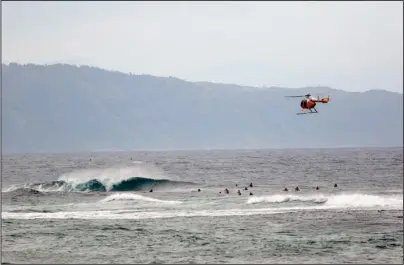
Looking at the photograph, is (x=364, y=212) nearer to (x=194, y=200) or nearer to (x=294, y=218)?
(x=294, y=218)

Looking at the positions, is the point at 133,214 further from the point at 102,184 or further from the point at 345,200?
the point at 102,184

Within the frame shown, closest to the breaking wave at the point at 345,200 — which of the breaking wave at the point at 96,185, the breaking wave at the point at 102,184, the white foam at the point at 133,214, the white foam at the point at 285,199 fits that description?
the white foam at the point at 285,199

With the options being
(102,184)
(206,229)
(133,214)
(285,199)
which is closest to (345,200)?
(285,199)

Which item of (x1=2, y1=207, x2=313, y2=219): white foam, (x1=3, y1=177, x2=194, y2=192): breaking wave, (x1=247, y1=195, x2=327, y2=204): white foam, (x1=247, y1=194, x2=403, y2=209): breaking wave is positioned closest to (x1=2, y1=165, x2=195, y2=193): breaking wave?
(x1=3, y1=177, x2=194, y2=192): breaking wave

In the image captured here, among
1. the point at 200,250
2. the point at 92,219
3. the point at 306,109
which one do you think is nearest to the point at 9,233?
the point at 92,219

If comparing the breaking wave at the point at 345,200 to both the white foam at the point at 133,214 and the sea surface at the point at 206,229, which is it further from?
the white foam at the point at 133,214

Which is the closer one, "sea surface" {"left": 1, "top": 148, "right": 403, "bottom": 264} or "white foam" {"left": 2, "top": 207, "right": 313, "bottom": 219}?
"sea surface" {"left": 1, "top": 148, "right": 403, "bottom": 264}

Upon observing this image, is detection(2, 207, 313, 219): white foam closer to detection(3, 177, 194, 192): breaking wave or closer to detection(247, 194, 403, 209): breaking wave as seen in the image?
detection(247, 194, 403, 209): breaking wave

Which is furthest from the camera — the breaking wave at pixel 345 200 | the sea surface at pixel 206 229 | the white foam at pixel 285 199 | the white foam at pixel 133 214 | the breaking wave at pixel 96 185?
the breaking wave at pixel 96 185

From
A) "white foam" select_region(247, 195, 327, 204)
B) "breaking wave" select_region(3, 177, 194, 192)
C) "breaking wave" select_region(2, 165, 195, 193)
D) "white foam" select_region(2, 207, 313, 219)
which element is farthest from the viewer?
"breaking wave" select_region(2, 165, 195, 193)
